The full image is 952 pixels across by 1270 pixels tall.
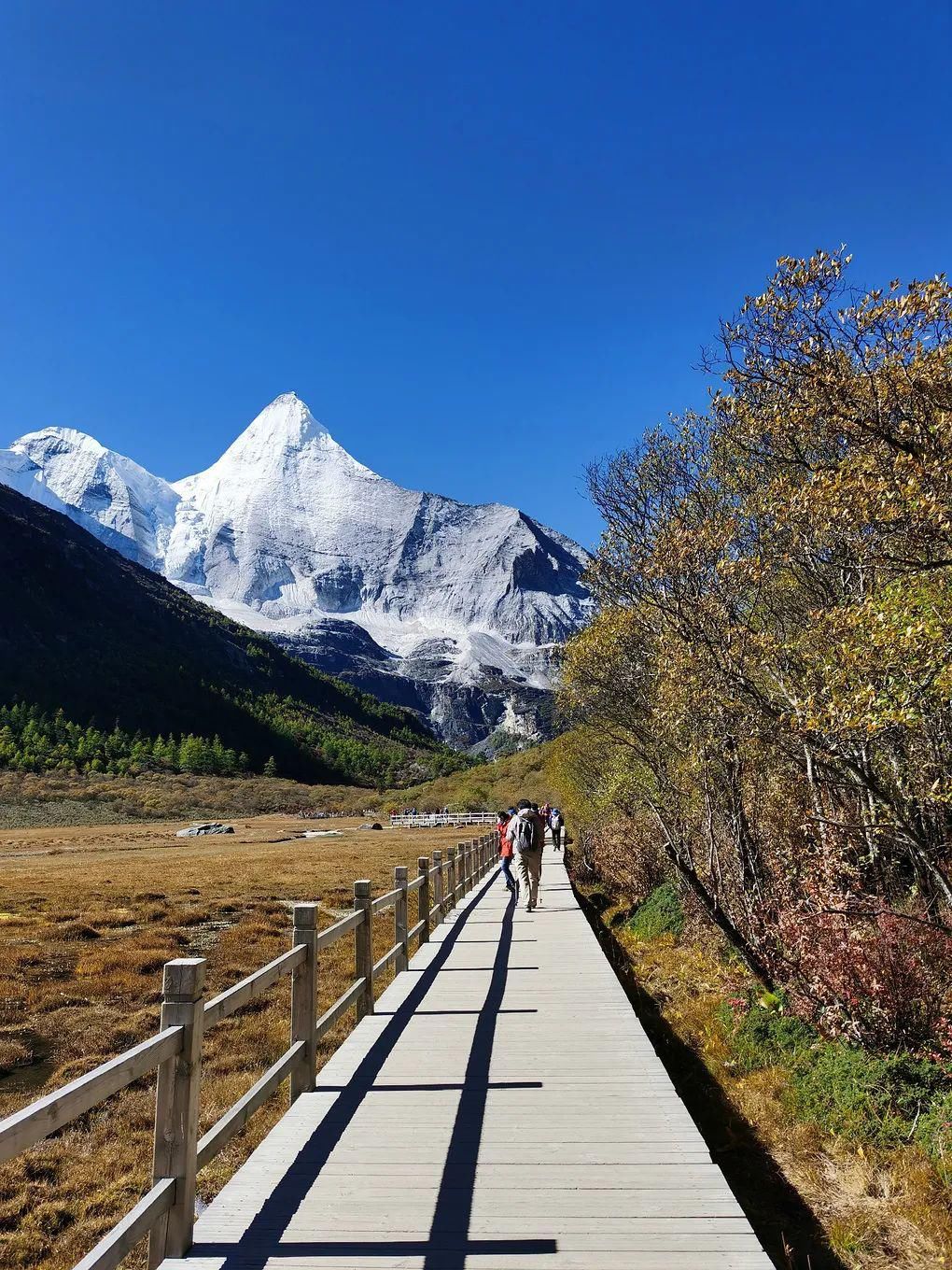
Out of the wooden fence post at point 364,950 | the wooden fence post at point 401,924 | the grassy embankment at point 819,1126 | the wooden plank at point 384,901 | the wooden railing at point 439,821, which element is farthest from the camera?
the wooden railing at point 439,821

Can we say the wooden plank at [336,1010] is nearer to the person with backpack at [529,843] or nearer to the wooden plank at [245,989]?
the wooden plank at [245,989]

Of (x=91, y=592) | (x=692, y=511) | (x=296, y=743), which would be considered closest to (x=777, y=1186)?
(x=692, y=511)

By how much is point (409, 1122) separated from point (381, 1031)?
8.11ft

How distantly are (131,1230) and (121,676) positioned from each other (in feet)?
532

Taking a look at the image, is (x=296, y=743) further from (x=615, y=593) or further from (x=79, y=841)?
(x=615, y=593)

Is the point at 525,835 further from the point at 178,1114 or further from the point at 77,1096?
the point at 77,1096

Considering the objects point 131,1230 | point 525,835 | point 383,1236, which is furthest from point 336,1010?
point 525,835

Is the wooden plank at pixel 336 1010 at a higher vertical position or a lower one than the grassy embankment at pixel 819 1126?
higher

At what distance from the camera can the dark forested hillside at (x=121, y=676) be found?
139 metres

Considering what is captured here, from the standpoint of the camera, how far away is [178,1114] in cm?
385

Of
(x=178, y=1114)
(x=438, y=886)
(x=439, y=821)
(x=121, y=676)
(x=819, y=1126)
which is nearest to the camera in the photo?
(x=178, y=1114)

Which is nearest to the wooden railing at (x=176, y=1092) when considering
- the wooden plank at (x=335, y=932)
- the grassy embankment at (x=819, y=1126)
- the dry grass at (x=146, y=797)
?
the wooden plank at (x=335, y=932)

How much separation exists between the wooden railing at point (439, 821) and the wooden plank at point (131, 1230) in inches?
2762

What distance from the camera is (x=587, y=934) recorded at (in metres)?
14.0
